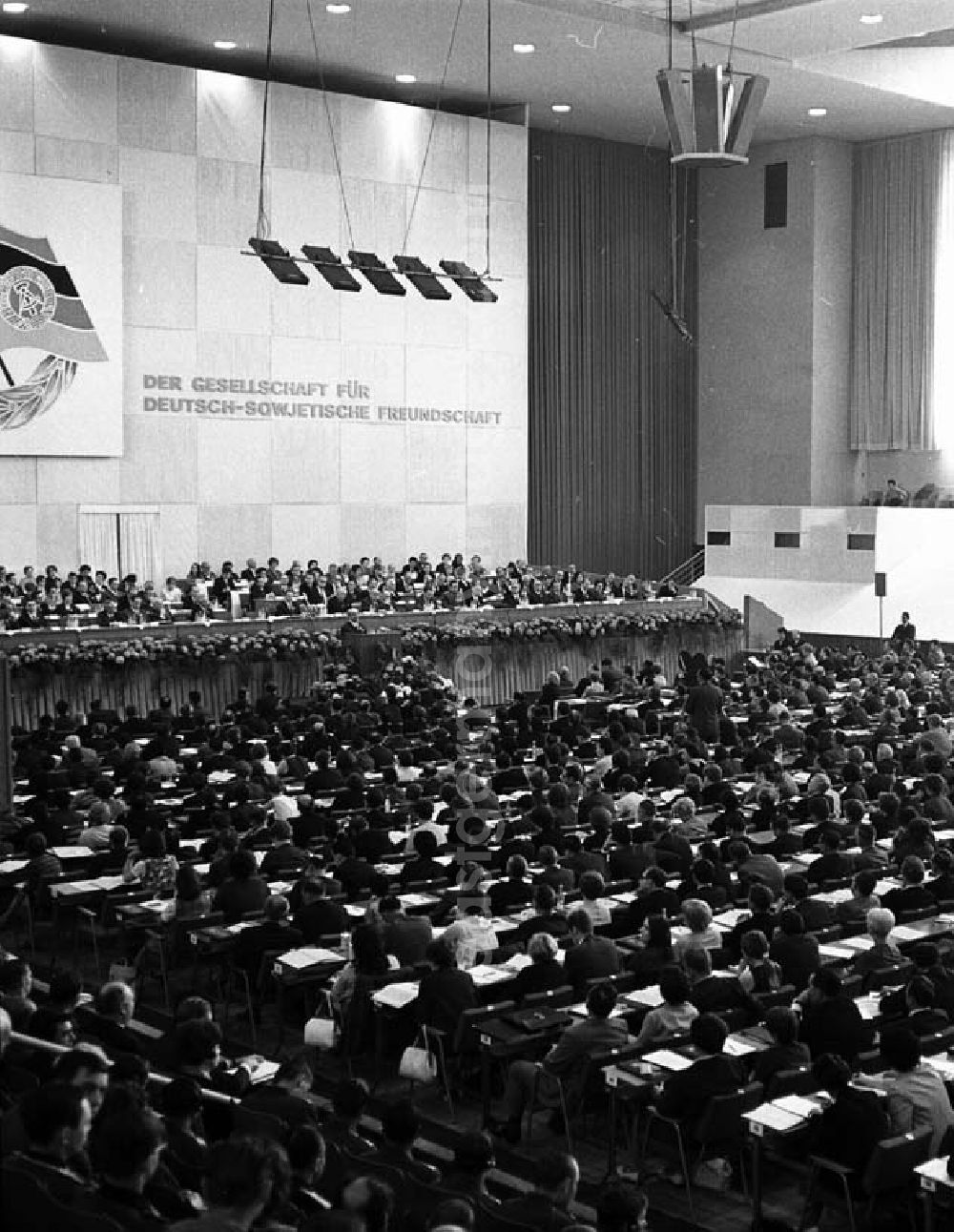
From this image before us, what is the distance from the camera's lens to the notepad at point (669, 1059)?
7926 millimetres

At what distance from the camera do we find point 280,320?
28906mm

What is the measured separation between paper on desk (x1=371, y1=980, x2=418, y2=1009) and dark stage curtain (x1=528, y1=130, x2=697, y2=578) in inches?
994

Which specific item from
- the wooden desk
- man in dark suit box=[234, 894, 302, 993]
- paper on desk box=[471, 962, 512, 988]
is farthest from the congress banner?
the wooden desk

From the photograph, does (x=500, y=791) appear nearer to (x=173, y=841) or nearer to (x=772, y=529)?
(x=173, y=841)

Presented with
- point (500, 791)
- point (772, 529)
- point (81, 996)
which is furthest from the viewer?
point (772, 529)

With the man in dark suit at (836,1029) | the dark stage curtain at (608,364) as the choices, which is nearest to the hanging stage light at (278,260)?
the dark stage curtain at (608,364)

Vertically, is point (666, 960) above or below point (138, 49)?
below

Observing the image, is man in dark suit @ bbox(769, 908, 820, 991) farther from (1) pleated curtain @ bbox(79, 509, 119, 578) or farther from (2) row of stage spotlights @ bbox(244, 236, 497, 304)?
(1) pleated curtain @ bbox(79, 509, 119, 578)

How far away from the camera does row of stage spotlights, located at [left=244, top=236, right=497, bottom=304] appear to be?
2055 cm

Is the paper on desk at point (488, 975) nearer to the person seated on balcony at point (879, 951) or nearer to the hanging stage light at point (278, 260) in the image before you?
the person seated on balcony at point (879, 951)

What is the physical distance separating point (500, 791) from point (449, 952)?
617 cm

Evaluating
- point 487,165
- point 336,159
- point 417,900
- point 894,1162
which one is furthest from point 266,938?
point 336,159

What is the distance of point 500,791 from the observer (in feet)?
49.6

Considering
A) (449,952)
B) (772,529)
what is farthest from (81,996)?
(772,529)
